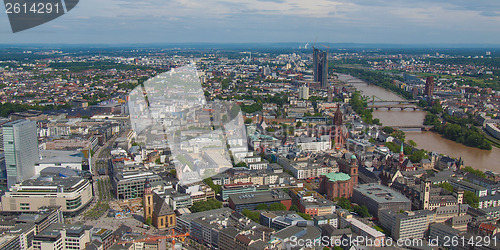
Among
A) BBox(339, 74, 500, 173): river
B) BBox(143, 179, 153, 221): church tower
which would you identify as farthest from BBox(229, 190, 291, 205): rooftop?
BBox(339, 74, 500, 173): river

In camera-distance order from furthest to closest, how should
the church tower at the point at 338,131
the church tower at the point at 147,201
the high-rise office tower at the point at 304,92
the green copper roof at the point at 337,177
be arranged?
the high-rise office tower at the point at 304,92, the church tower at the point at 338,131, the green copper roof at the point at 337,177, the church tower at the point at 147,201

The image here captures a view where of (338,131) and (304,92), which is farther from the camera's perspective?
(304,92)

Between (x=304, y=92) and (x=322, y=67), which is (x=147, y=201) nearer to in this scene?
(x=304, y=92)

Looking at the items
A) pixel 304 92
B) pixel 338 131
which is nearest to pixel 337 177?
pixel 338 131

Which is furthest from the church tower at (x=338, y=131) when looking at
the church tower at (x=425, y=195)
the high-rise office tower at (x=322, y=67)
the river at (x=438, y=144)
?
the high-rise office tower at (x=322, y=67)

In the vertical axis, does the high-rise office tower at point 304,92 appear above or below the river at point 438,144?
above

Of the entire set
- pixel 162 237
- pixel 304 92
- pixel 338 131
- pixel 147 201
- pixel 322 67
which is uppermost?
pixel 322 67

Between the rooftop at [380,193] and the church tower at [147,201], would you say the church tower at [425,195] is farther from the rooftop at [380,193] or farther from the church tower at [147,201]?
the church tower at [147,201]
